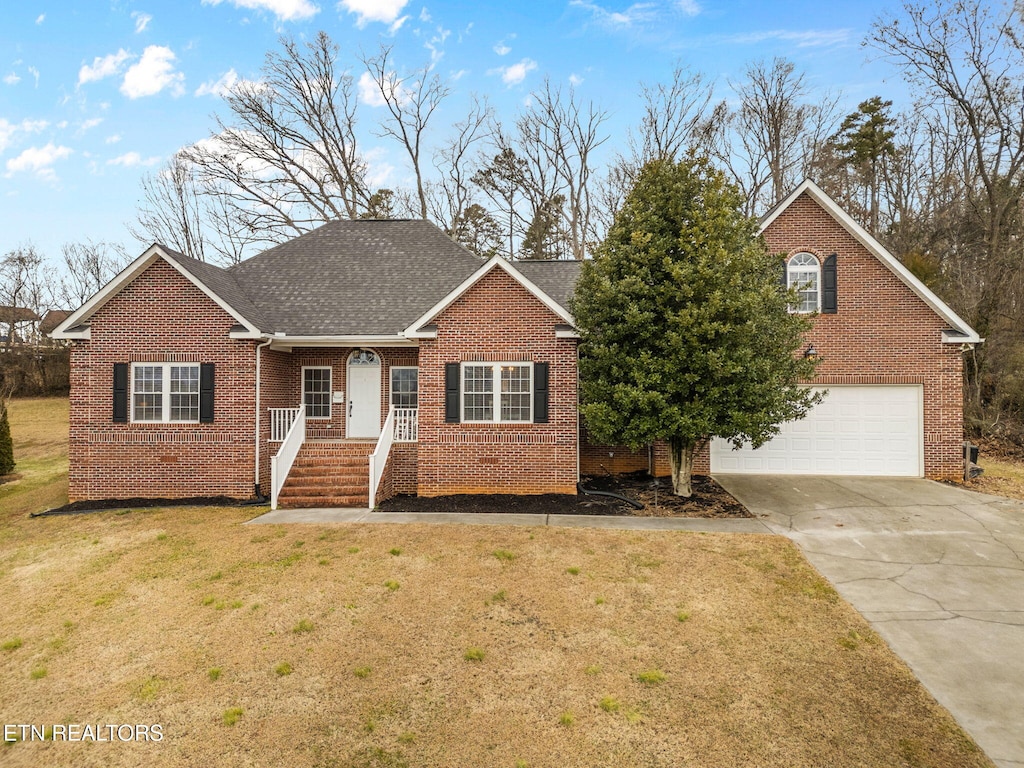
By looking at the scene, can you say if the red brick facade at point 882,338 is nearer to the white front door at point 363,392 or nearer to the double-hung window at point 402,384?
the double-hung window at point 402,384

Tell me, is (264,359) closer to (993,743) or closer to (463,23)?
(993,743)

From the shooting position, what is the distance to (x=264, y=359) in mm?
11070

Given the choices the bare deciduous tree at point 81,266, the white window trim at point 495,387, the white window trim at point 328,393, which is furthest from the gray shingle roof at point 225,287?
the bare deciduous tree at point 81,266

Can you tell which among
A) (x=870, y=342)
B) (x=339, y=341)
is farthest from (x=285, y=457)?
(x=870, y=342)

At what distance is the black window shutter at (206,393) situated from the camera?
10.5 m

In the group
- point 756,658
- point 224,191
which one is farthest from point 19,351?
point 756,658

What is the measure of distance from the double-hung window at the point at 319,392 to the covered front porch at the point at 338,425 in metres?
0.02

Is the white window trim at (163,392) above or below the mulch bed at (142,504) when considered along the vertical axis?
above

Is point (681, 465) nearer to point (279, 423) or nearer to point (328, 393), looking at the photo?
point (328, 393)

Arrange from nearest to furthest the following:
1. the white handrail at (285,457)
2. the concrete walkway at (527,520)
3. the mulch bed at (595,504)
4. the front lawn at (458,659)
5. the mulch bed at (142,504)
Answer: the front lawn at (458,659)
the concrete walkway at (527,520)
the mulch bed at (595,504)
the white handrail at (285,457)
the mulch bed at (142,504)

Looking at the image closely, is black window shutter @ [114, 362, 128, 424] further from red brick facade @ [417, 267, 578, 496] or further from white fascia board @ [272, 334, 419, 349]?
red brick facade @ [417, 267, 578, 496]

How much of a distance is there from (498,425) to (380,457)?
8.70 ft

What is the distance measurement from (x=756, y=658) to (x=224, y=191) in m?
28.7

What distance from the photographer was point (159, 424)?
10.6 metres
